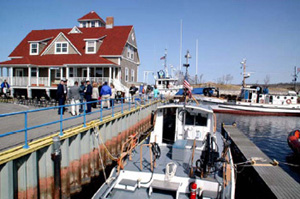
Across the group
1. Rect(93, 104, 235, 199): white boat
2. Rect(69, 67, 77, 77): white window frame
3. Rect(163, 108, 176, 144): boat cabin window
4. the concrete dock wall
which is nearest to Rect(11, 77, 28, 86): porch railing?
Rect(69, 67, 77, 77): white window frame

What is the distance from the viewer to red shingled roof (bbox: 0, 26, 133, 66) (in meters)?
25.0

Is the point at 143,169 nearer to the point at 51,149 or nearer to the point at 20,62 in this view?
the point at 51,149

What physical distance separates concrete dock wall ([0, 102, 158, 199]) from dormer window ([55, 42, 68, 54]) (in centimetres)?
1922

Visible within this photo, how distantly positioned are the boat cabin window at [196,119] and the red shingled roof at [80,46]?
1702 cm

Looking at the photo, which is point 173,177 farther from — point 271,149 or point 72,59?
point 72,59

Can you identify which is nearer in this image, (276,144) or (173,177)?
(173,177)

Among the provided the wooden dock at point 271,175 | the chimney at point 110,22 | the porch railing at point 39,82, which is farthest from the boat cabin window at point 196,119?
the chimney at point 110,22

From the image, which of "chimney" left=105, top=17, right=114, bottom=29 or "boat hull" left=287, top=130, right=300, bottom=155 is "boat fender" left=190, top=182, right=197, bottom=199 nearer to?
"boat hull" left=287, top=130, right=300, bottom=155

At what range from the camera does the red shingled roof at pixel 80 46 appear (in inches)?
986

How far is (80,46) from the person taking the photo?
27453 millimetres

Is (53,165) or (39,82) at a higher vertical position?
(39,82)

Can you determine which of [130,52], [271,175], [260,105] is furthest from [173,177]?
[260,105]

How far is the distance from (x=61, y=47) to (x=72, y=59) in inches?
115

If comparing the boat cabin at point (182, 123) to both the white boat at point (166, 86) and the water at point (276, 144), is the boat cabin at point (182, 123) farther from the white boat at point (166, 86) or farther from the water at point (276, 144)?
the white boat at point (166, 86)
